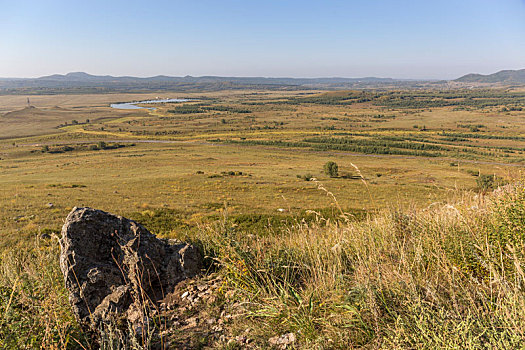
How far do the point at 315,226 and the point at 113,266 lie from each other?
3989mm

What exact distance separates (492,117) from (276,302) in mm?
224341

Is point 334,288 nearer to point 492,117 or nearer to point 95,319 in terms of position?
point 95,319

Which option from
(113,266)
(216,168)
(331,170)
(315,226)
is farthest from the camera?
(216,168)

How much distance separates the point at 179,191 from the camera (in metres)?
37.7

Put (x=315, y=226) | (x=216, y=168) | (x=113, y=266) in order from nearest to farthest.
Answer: (x=113, y=266), (x=315, y=226), (x=216, y=168)

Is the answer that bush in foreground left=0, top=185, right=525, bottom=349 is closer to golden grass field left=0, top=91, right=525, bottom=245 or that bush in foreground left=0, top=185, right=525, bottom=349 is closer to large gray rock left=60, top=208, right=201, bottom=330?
large gray rock left=60, top=208, right=201, bottom=330

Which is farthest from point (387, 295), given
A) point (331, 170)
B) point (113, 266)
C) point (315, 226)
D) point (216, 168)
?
point (216, 168)

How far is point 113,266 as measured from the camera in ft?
16.0

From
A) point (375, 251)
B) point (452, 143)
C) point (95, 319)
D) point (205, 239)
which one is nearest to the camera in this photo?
point (95, 319)

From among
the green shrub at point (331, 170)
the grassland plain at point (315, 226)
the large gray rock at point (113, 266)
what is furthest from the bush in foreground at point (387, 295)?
the green shrub at point (331, 170)

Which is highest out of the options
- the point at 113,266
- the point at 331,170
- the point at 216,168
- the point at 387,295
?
the point at 387,295

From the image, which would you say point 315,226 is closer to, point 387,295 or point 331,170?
point 387,295

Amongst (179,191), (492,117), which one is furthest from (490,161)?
(492,117)

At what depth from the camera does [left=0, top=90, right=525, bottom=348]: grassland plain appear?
9.89ft
